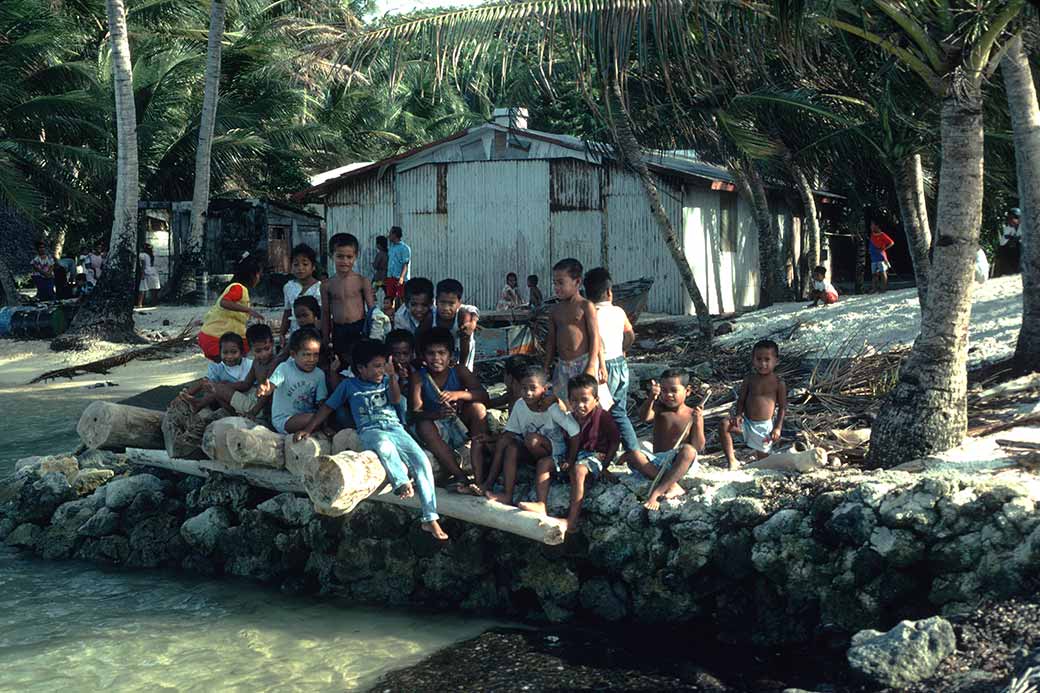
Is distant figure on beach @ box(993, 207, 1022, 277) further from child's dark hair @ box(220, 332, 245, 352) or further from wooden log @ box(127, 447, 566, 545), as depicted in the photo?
child's dark hair @ box(220, 332, 245, 352)

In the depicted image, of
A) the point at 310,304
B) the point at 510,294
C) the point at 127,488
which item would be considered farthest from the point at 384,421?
the point at 510,294

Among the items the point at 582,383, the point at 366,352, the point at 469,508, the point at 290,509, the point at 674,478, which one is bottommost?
the point at 290,509

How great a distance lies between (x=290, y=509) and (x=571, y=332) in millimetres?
2837

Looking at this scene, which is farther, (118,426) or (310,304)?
(118,426)

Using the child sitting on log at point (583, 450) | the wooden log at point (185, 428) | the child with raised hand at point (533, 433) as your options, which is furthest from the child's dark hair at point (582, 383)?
the wooden log at point (185, 428)

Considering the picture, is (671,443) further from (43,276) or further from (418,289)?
(43,276)

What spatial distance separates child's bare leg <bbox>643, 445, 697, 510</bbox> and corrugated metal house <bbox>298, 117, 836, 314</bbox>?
11.2 meters

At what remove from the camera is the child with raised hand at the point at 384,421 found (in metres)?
7.61

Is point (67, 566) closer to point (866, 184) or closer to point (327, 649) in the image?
point (327, 649)

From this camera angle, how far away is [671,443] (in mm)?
7816

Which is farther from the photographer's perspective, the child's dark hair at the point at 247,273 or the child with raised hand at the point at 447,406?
the child's dark hair at the point at 247,273

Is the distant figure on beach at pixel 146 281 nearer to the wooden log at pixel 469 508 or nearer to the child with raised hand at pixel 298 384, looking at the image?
the wooden log at pixel 469 508

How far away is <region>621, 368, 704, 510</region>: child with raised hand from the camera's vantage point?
24.7ft

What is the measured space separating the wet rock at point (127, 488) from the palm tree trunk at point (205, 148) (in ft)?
36.8
